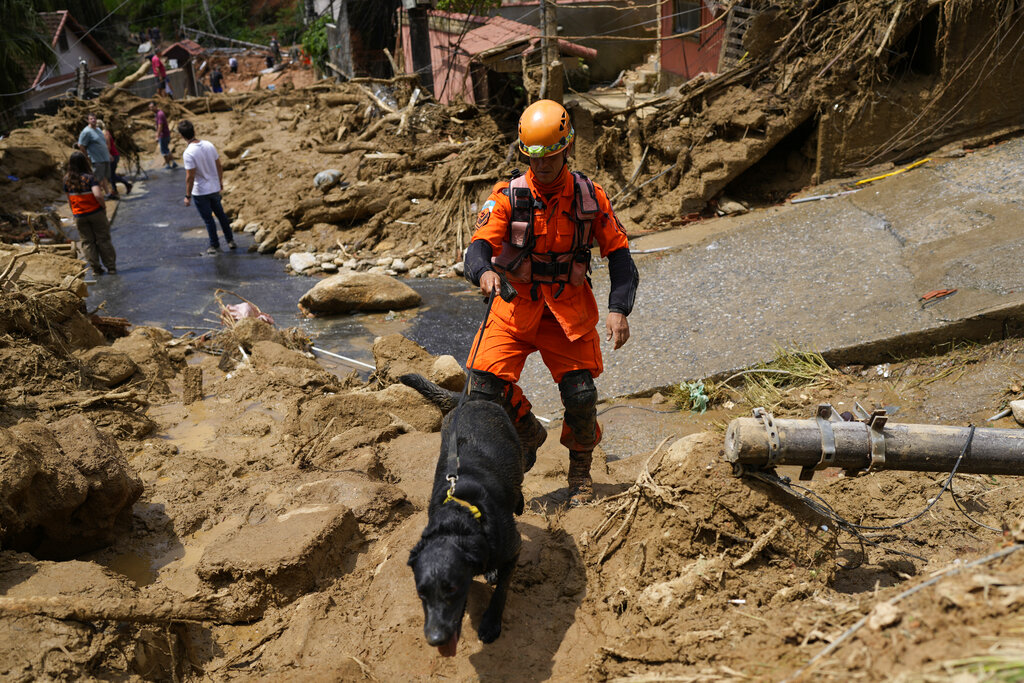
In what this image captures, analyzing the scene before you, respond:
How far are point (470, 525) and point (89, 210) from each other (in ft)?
32.1

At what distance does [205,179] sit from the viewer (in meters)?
11.5

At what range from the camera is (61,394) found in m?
5.78

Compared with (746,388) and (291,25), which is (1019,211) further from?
(291,25)

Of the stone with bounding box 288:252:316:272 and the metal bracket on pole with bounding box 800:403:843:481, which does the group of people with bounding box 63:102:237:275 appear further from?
the metal bracket on pole with bounding box 800:403:843:481

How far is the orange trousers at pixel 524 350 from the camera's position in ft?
13.0

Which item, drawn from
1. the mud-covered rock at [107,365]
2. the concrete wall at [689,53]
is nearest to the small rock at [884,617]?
the mud-covered rock at [107,365]

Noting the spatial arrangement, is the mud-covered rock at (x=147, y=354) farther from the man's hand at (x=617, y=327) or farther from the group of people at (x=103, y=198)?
the man's hand at (x=617, y=327)

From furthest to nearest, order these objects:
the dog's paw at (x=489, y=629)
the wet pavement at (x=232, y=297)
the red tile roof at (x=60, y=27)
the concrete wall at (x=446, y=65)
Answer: the red tile roof at (x=60, y=27) → the concrete wall at (x=446, y=65) → the wet pavement at (x=232, y=297) → the dog's paw at (x=489, y=629)

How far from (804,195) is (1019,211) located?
280cm

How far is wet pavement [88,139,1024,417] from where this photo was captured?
598 cm

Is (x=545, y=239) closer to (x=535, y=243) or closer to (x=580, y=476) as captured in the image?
(x=535, y=243)

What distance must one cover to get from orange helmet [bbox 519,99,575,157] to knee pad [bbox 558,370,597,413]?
3.95 ft

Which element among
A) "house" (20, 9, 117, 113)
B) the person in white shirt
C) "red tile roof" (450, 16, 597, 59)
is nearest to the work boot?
the person in white shirt

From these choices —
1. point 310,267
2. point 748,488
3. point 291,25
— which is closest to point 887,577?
point 748,488
